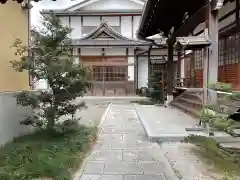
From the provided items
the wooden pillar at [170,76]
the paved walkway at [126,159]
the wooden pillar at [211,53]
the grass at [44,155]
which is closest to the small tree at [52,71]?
the grass at [44,155]

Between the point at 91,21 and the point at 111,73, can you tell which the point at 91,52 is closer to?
the point at 111,73

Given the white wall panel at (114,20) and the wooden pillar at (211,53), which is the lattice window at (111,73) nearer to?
the white wall panel at (114,20)

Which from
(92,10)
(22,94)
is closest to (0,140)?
(22,94)

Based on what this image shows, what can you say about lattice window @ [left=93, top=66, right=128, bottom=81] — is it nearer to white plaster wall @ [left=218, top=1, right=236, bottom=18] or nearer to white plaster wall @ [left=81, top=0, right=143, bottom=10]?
white plaster wall @ [left=81, top=0, right=143, bottom=10]

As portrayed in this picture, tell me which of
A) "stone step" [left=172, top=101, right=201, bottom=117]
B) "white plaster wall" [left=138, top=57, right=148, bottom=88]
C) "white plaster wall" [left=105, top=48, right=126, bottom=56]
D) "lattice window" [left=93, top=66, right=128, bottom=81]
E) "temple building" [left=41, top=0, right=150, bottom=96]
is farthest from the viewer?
"white plaster wall" [left=138, top=57, right=148, bottom=88]

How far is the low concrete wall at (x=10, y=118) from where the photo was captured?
623cm

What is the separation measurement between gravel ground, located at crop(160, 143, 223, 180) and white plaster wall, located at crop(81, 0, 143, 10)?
942 inches

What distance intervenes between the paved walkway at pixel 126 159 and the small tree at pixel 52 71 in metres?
1.31

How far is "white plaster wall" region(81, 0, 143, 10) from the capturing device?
94.0ft

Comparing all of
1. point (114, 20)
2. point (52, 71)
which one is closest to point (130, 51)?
point (114, 20)

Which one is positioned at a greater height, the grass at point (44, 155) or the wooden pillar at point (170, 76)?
the wooden pillar at point (170, 76)

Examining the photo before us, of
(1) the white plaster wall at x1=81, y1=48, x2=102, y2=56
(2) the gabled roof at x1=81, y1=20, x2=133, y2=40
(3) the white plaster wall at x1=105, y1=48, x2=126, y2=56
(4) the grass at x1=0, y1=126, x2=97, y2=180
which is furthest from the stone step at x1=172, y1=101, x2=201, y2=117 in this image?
(1) the white plaster wall at x1=81, y1=48, x2=102, y2=56

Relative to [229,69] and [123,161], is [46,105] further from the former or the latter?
[229,69]

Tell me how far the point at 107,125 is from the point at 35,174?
4.95 meters
